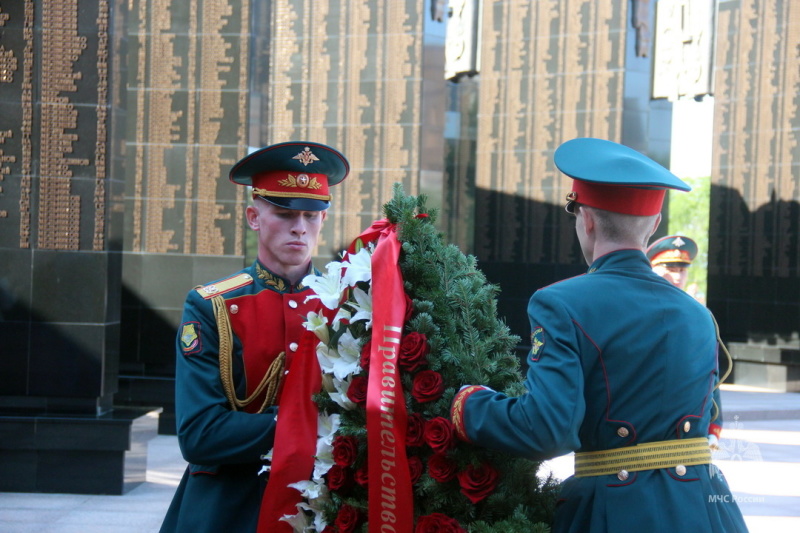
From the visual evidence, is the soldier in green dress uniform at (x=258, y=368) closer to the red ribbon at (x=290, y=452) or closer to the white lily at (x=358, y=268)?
the red ribbon at (x=290, y=452)

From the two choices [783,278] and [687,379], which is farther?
[783,278]

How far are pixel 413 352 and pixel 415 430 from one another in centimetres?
17

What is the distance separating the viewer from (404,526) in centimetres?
192

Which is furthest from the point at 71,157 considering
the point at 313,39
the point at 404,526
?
the point at 313,39

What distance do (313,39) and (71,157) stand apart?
554 cm

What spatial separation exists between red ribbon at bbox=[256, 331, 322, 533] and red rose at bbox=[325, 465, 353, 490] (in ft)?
0.24

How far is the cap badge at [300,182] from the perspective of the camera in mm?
2381

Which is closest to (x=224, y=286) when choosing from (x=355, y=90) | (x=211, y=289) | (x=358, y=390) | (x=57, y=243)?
(x=211, y=289)

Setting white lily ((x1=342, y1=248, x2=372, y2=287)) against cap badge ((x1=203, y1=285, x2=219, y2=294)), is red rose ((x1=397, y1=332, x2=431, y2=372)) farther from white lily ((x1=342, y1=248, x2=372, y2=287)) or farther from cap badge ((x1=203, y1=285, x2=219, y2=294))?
cap badge ((x1=203, y1=285, x2=219, y2=294))

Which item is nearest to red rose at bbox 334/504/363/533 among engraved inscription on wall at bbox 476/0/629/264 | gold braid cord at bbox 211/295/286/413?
gold braid cord at bbox 211/295/286/413

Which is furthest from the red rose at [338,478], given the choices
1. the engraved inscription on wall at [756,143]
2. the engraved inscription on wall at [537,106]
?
the engraved inscription on wall at [756,143]

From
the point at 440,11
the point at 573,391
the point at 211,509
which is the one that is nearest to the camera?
the point at 573,391

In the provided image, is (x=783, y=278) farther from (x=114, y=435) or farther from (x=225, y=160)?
(x=114, y=435)

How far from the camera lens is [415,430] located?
6.43 ft
